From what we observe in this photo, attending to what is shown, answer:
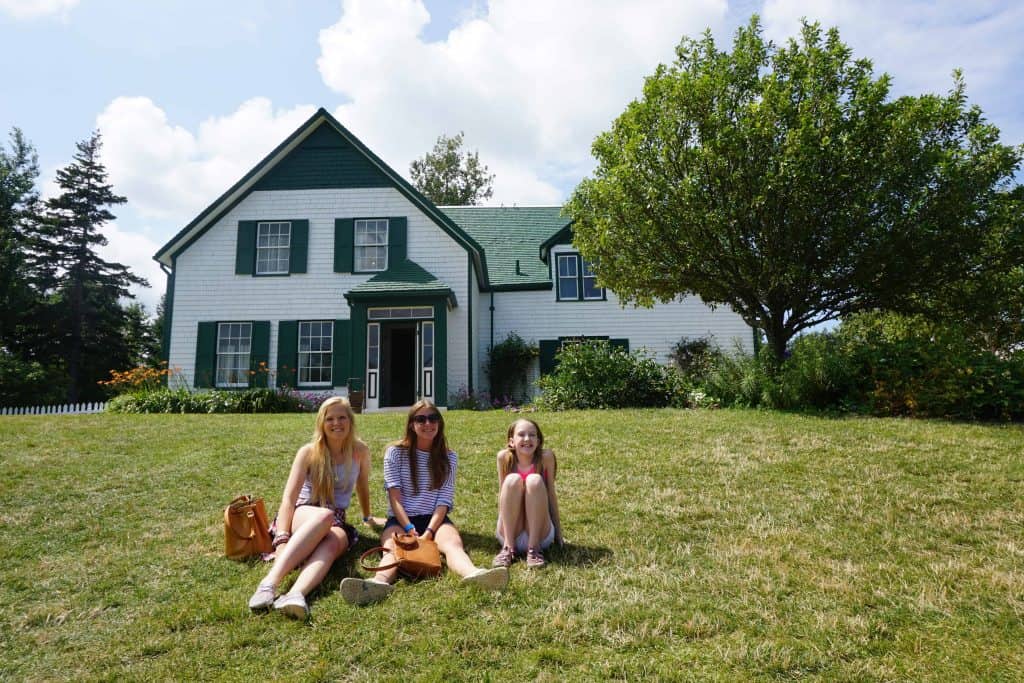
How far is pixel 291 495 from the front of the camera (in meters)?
4.21

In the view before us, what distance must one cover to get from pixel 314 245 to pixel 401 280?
2.91 m

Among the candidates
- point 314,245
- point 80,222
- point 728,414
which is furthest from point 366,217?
point 80,222

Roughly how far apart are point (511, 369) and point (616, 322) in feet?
11.4

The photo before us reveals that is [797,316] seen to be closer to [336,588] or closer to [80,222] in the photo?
[336,588]

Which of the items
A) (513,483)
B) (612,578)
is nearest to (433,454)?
(513,483)

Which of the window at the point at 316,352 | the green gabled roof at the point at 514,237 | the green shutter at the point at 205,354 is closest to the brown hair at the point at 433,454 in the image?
the window at the point at 316,352

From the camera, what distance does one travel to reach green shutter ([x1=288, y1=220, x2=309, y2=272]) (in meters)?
16.0

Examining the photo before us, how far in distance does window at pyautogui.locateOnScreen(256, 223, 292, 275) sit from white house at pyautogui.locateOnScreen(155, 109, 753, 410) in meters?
0.03

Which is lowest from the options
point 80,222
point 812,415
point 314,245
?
point 812,415

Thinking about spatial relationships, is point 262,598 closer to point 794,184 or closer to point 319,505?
point 319,505

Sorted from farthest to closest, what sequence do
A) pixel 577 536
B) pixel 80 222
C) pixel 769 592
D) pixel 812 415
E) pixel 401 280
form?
pixel 80 222 → pixel 401 280 → pixel 812 415 → pixel 577 536 → pixel 769 592

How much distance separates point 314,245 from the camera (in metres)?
16.1

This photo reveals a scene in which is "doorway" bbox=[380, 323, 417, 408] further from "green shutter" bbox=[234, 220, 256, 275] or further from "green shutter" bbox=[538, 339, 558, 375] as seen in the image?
"green shutter" bbox=[234, 220, 256, 275]

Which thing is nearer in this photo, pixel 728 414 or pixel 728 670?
pixel 728 670
